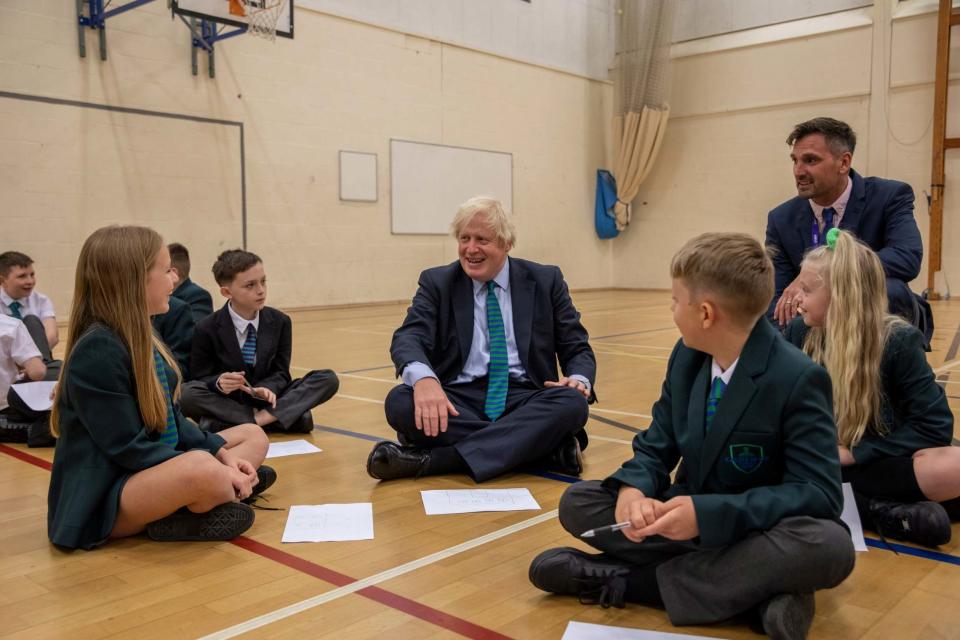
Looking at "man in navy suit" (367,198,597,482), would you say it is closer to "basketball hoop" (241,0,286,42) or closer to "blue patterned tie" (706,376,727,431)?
"blue patterned tie" (706,376,727,431)

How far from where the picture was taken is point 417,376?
272 cm

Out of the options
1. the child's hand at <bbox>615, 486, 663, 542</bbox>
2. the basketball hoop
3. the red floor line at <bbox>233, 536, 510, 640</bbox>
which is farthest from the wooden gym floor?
the basketball hoop

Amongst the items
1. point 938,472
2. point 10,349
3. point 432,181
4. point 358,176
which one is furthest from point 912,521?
point 432,181

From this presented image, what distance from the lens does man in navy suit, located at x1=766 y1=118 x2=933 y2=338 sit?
122 inches

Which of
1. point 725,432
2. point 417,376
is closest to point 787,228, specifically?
point 417,376

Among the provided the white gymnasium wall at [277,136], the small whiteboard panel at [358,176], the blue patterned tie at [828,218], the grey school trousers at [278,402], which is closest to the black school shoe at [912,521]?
the blue patterned tie at [828,218]

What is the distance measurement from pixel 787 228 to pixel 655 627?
2.22m

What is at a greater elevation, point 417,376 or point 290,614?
point 417,376

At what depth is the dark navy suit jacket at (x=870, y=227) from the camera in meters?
3.12

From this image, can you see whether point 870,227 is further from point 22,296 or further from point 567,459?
point 22,296

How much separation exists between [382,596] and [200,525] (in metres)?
0.63

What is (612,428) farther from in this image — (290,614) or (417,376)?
(290,614)

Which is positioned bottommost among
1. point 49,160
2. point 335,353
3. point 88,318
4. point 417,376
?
point 335,353

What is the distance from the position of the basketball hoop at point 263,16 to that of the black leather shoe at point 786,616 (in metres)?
7.09
